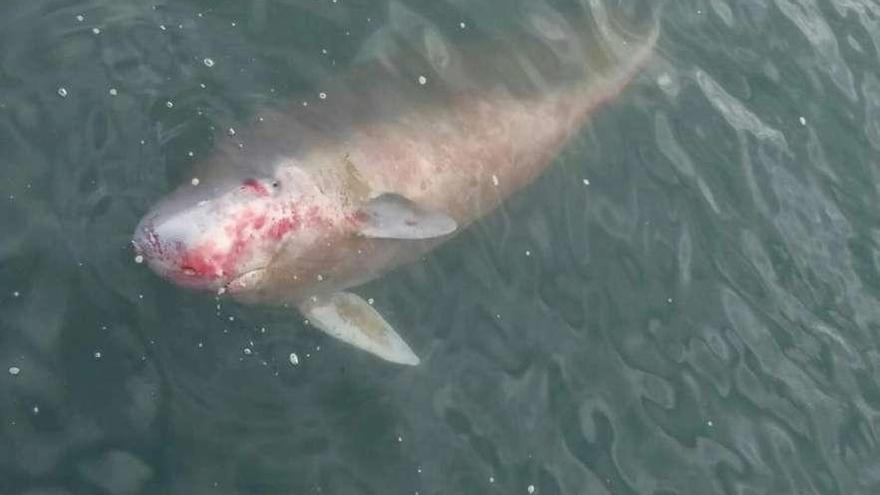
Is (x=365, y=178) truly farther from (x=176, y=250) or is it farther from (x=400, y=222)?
(x=176, y=250)

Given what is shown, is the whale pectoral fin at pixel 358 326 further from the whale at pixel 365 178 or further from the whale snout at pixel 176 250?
the whale snout at pixel 176 250

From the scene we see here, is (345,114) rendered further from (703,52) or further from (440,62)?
(703,52)

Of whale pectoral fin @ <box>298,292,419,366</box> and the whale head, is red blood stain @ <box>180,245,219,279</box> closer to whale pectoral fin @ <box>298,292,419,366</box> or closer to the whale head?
the whale head

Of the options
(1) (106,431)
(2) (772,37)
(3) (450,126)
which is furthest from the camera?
(2) (772,37)

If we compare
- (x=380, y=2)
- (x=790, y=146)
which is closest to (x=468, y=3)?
(x=380, y=2)

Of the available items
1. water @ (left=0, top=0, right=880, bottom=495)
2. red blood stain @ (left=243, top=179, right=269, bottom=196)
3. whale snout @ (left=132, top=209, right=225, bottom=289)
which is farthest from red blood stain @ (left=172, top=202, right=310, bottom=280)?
water @ (left=0, top=0, right=880, bottom=495)

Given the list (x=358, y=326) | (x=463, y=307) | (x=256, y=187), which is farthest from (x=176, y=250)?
(x=463, y=307)
